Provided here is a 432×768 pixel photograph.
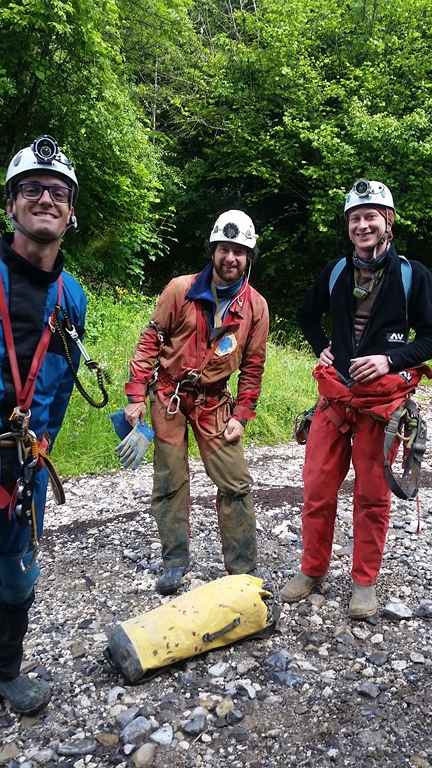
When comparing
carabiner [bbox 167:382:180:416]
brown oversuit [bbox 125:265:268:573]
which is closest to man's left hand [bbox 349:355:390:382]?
brown oversuit [bbox 125:265:268:573]

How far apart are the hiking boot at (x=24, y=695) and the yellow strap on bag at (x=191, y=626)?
417 mm

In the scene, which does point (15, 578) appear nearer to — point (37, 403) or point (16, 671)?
point (16, 671)

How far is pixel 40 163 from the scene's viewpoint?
2648mm

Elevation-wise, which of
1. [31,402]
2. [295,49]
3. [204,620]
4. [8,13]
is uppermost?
[295,49]

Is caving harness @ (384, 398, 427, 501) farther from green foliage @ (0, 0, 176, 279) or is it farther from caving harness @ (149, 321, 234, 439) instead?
green foliage @ (0, 0, 176, 279)

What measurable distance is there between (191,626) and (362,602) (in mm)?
1241

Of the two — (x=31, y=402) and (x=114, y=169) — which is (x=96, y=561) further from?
(x=114, y=169)

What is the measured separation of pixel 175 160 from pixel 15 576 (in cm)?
2024

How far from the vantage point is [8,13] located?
988 cm

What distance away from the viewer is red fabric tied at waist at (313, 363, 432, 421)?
11.6 feet

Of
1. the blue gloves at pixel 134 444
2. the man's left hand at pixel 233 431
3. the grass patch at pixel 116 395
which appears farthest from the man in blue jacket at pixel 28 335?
the grass patch at pixel 116 395

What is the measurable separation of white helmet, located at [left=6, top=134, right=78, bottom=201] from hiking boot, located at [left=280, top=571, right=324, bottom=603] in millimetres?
3035

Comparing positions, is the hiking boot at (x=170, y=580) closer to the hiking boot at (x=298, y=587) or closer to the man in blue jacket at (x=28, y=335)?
the hiking boot at (x=298, y=587)

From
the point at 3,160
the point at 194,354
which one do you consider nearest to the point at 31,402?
the point at 194,354
